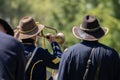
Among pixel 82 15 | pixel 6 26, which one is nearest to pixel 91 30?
pixel 6 26

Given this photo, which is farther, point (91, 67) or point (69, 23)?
point (69, 23)

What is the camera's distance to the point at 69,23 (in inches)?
1447

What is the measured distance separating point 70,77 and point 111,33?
20404 mm

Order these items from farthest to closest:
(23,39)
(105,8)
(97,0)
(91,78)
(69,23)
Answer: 1. (69,23)
2. (97,0)
3. (105,8)
4. (23,39)
5. (91,78)

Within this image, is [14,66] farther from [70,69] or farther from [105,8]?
[105,8]

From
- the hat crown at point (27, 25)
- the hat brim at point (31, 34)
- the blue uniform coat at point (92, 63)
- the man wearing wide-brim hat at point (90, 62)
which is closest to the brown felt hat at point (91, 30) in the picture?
the man wearing wide-brim hat at point (90, 62)

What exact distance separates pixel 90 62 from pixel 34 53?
0.84 m

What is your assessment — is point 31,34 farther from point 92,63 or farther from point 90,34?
point 92,63

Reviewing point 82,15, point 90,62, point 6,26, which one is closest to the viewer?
point 6,26

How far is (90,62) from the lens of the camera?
765 cm

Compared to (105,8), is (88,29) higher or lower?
higher

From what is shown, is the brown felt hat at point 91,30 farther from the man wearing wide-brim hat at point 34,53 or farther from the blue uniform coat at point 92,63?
the man wearing wide-brim hat at point 34,53

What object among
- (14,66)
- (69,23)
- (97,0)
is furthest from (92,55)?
(69,23)

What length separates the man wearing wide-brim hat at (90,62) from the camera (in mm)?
7660
